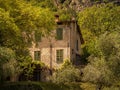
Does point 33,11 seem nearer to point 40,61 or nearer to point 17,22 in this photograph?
point 17,22

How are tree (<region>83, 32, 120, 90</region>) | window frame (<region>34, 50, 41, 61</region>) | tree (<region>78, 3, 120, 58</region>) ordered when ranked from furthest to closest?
tree (<region>78, 3, 120, 58</region>) < window frame (<region>34, 50, 41, 61</region>) < tree (<region>83, 32, 120, 90</region>)

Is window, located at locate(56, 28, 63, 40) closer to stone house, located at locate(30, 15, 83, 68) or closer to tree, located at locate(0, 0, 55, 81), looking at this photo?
stone house, located at locate(30, 15, 83, 68)

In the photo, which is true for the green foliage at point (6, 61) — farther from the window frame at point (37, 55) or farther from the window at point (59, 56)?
the window frame at point (37, 55)

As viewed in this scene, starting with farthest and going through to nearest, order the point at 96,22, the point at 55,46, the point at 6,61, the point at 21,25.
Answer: the point at 96,22
the point at 55,46
the point at 21,25
the point at 6,61

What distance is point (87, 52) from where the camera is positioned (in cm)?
5962

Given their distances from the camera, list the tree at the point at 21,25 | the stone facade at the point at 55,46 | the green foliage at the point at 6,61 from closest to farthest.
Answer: the green foliage at the point at 6,61 < the tree at the point at 21,25 < the stone facade at the point at 55,46

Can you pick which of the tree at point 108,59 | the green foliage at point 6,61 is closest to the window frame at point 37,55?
the tree at point 108,59

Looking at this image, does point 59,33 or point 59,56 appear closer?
point 59,56

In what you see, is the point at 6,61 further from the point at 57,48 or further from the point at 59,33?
the point at 59,33

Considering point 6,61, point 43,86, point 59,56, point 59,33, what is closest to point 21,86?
point 43,86

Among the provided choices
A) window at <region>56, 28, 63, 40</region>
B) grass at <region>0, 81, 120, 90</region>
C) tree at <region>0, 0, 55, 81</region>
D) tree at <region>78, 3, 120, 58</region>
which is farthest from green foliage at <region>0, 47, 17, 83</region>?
tree at <region>78, 3, 120, 58</region>

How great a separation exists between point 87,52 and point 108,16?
34.6 ft

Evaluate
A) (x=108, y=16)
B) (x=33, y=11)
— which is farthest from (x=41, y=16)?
(x=108, y=16)

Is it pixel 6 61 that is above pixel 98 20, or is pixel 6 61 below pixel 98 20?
below
